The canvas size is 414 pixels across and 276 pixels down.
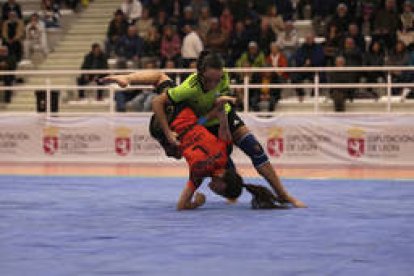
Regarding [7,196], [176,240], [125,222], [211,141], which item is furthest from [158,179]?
[176,240]

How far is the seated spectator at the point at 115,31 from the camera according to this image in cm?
1834

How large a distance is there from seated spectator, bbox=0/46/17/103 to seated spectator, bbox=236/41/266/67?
5150mm

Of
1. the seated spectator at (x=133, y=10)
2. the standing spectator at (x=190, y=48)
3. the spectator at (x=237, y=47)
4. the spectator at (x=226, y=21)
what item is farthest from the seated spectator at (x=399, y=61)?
the seated spectator at (x=133, y=10)

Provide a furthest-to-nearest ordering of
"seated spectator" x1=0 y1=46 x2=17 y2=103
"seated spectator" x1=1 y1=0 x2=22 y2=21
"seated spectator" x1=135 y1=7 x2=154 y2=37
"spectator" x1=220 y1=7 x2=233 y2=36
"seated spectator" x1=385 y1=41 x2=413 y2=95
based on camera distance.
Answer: "seated spectator" x1=1 y1=0 x2=22 y2=21 < "seated spectator" x1=135 y1=7 x2=154 y2=37 < "seated spectator" x1=0 y1=46 x2=17 y2=103 < "spectator" x1=220 y1=7 x2=233 y2=36 < "seated spectator" x1=385 y1=41 x2=413 y2=95

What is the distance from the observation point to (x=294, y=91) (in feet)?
53.2

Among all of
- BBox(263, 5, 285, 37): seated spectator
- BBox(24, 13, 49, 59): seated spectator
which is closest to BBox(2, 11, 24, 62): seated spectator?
BBox(24, 13, 49, 59): seated spectator

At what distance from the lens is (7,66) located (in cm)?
1783

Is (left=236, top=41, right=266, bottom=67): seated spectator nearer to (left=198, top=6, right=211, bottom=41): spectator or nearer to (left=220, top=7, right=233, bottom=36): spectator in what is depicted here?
(left=220, top=7, right=233, bottom=36): spectator

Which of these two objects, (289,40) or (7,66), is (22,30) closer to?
(7,66)

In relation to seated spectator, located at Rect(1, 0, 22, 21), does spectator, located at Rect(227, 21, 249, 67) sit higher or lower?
lower

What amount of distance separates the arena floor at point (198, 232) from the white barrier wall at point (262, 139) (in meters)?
3.19

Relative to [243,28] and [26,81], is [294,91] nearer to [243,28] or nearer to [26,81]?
[243,28]

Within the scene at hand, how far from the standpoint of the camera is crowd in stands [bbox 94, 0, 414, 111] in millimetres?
15266

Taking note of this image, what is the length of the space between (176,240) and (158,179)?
5.53m
